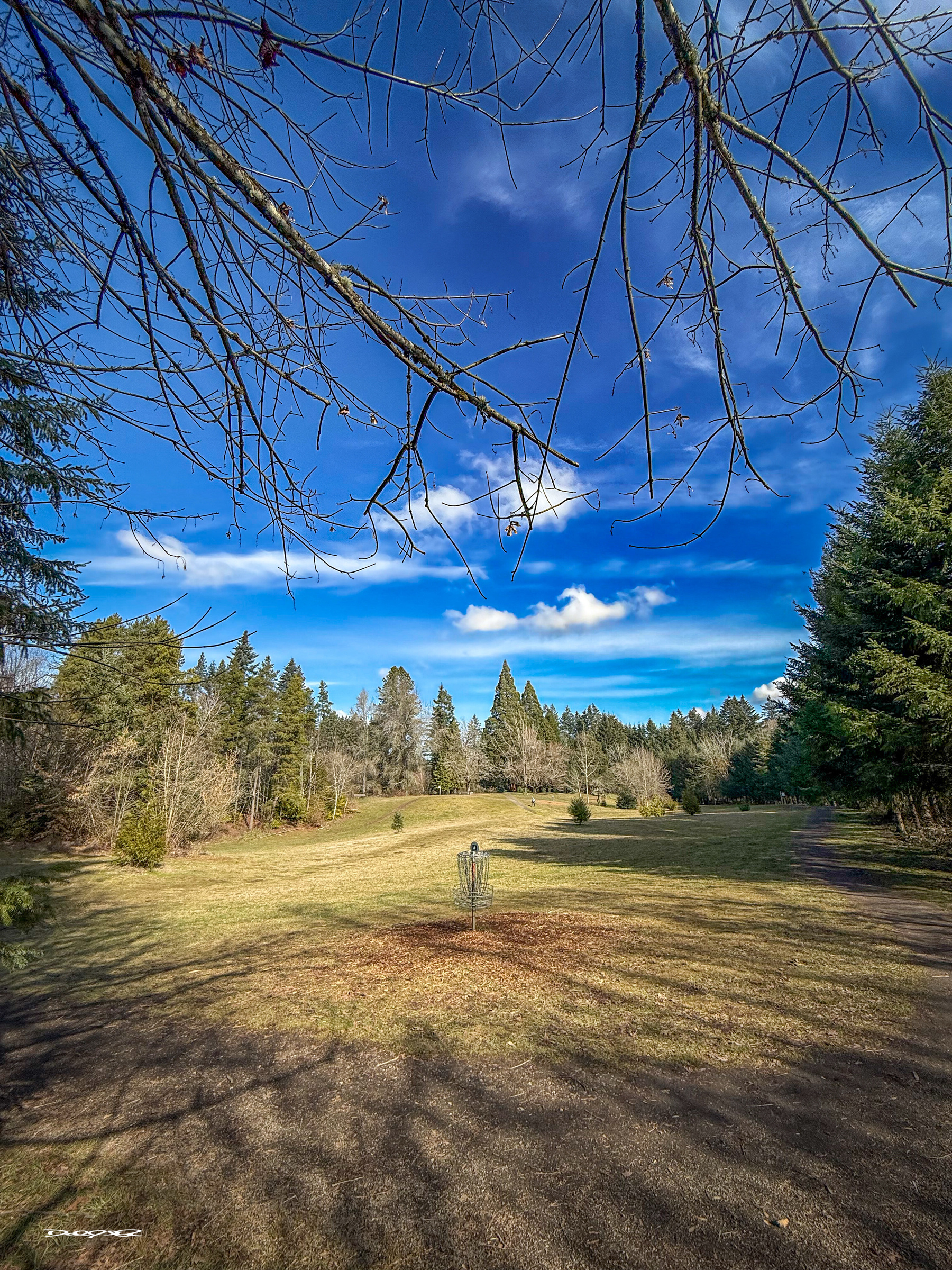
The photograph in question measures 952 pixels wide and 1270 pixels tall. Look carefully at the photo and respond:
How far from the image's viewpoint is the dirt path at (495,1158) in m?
2.21

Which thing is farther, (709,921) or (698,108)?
(709,921)

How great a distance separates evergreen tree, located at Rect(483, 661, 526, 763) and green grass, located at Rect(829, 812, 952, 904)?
35381 mm

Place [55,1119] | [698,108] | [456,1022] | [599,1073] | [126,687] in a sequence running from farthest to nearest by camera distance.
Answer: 1. [126,687]
2. [456,1022]
3. [599,1073]
4. [55,1119]
5. [698,108]

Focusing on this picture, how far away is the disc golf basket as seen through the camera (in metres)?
8.02

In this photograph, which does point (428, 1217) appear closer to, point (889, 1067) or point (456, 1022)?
point (456, 1022)

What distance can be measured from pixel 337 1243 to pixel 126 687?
20.7 metres

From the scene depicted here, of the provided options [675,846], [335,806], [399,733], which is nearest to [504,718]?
[399,733]

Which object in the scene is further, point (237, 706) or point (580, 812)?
point (237, 706)

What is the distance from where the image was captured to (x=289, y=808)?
36000mm

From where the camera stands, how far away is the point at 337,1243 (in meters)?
2.29

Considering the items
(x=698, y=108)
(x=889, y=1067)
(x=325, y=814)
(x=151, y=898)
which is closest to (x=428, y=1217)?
(x=889, y=1067)

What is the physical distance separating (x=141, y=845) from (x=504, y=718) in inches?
1545

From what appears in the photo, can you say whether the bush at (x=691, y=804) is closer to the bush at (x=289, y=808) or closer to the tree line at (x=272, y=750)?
the tree line at (x=272, y=750)

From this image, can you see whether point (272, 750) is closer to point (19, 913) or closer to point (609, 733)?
point (19, 913)
